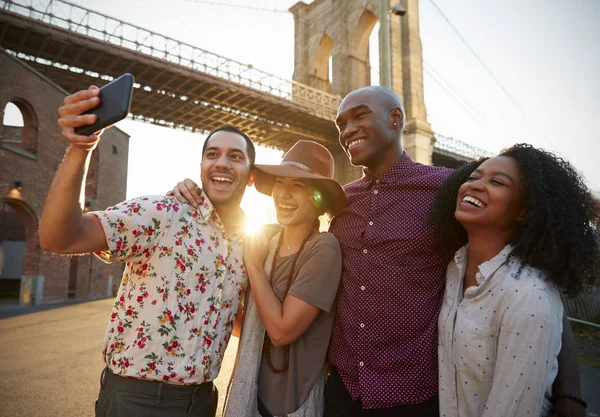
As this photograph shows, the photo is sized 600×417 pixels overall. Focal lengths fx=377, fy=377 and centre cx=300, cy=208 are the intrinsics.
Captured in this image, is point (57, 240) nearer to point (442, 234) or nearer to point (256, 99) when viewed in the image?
point (442, 234)

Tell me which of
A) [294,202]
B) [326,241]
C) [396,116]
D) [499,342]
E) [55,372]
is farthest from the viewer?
[55,372]

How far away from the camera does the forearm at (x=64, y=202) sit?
1.42 metres

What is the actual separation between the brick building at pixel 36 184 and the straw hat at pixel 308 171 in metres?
14.7

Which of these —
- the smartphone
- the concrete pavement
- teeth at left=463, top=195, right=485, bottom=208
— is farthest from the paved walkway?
the smartphone

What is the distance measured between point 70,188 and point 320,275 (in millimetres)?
1123

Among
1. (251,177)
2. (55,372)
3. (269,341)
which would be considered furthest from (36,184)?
(269,341)

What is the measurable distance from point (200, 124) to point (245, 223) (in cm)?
2113

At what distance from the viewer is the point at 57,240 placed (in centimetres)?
147

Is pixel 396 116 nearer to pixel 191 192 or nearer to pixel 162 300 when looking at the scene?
pixel 191 192

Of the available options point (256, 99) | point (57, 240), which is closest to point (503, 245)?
point (57, 240)

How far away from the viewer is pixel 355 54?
2539cm

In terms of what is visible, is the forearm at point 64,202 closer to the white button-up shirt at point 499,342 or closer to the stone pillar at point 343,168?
the white button-up shirt at point 499,342

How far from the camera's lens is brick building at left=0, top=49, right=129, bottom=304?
13.6 meters

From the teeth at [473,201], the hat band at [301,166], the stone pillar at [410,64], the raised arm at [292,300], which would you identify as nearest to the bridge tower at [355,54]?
the stone pillar at [410,64]
